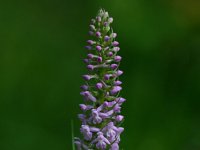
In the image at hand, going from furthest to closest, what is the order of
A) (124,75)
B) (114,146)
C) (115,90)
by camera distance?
(124,75) → (115,90) → (114,146)

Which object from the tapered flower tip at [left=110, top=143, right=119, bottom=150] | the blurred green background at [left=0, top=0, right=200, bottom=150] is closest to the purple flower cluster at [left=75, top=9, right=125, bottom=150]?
the tapered flower tip at [left=110, top=143, right=119, bottom=150]

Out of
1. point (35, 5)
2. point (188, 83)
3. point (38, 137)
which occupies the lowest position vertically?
point (38, 137)

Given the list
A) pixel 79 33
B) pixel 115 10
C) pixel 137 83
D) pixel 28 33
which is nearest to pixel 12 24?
pixel 28 33

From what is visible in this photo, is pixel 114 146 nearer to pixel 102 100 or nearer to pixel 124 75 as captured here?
pixel 102 100

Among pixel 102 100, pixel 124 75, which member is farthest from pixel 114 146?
pixel 124 75

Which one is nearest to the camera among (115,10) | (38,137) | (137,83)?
(38,137)

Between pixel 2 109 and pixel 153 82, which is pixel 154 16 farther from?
pixel 2 109
